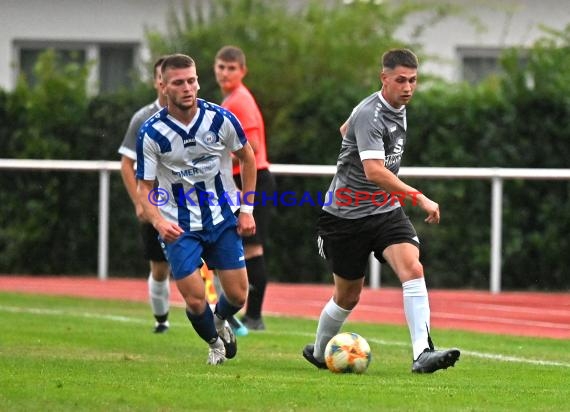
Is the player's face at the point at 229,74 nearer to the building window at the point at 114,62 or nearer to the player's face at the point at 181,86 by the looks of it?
the player's face at the point at 181,86

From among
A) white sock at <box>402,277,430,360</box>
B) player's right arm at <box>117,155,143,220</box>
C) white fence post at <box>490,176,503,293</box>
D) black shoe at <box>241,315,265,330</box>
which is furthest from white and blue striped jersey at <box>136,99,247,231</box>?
white fence post at <box>490,176,503,293</box>

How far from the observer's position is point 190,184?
9.64m

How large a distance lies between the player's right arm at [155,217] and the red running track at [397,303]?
480 cm

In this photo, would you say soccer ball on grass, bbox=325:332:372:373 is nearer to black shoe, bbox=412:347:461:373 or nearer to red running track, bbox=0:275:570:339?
black shoe, bbox=412:347:461:373

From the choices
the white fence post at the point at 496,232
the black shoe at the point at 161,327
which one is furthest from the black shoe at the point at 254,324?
the white fence post at the point at 496,232

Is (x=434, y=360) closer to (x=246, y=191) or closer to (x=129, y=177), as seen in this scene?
(x=246, y=191)

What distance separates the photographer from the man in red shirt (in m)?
12.7

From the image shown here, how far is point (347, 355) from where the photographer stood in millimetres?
9336

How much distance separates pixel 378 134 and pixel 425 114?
991cm

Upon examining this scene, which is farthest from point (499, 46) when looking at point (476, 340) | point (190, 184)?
point (190, 184)

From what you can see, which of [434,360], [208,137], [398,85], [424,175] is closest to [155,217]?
[208,137]

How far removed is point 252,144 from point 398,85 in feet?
11.2

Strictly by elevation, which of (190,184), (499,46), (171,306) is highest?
(499,46)

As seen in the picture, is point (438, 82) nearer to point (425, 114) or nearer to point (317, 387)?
point (425, 114)
